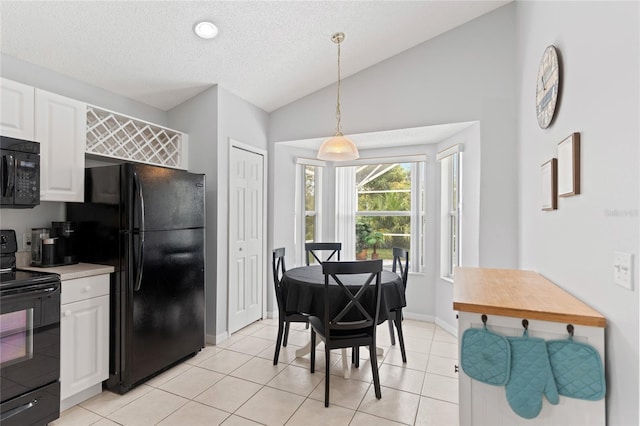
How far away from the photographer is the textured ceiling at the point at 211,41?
2268 millimetres

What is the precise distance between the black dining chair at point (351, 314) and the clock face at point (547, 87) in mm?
1400

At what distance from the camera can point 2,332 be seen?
180 cm

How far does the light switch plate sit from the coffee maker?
329cm

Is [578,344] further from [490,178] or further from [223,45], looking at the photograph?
[223,45]

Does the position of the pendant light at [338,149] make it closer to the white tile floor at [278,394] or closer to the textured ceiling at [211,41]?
the textured ceiling at [211,41]

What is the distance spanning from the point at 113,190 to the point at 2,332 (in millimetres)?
1086

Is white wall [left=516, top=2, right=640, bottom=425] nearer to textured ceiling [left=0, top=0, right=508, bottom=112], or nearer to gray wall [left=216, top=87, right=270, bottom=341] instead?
textured ceiling [left=0, top=0, right=508, bottom=112]

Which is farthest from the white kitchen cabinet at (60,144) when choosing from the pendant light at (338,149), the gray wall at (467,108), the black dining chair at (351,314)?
the gray wall at (467,108)

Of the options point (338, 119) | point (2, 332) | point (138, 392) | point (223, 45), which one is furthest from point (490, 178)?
point (2, 332)

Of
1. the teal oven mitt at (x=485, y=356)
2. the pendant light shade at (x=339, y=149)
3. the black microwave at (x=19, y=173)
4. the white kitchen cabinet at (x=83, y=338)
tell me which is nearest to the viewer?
the teal oven mitt at (x=485, y=356)

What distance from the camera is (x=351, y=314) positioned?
247 cm

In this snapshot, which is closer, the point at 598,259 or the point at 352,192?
the point at 598,259

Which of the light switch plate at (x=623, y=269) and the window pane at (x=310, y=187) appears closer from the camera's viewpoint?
the light switch plate at (x=623, y=269)

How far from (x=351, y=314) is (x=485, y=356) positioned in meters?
1.22
